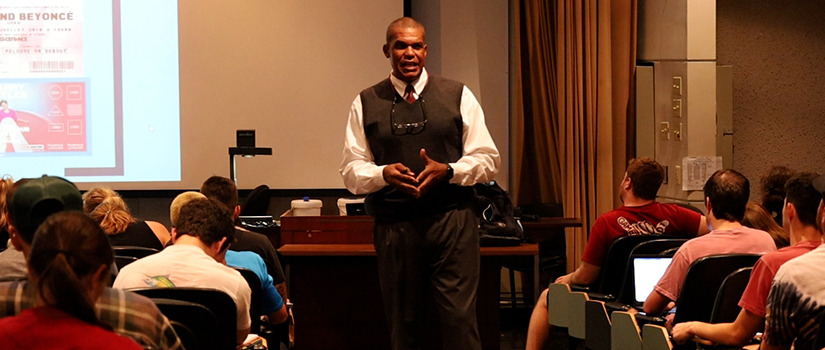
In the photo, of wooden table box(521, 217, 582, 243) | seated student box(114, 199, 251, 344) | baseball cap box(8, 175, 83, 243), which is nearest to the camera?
baseball cap box(8, 175, 83, 243)

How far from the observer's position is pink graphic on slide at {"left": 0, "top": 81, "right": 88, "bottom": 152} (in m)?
7.07

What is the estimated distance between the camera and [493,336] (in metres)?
4.95

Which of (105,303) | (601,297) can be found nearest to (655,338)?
(601,297)

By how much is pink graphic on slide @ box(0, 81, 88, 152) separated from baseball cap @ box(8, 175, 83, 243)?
5.17 m

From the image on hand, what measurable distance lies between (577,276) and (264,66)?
367cm

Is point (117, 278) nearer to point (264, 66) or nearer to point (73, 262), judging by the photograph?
point (73, 262)

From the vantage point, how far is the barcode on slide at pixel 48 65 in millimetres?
7047

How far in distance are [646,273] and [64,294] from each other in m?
2.49

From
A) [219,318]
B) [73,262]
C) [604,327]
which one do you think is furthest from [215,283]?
[604,327]

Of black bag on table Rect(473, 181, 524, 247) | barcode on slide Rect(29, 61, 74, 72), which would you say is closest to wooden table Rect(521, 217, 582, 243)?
black bag on table Rect(473, 181, 524, 247)

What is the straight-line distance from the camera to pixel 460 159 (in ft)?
11.5

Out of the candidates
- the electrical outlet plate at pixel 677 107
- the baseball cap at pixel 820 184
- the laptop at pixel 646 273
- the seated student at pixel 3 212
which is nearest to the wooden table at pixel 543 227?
the electrical outlet plate at pixel 677 107

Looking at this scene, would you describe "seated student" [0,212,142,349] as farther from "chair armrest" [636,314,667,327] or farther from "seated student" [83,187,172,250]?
"seated student" [83,187,172,250]

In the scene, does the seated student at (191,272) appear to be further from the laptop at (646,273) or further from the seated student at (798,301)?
the laptop at (646,273)
